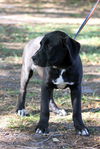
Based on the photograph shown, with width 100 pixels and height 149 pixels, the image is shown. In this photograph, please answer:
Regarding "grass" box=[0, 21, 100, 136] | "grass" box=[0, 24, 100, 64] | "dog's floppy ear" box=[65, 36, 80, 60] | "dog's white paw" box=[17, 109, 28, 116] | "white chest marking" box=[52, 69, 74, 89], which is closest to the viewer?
"dog's floppy ear" box=[65, 36, 80, 60]

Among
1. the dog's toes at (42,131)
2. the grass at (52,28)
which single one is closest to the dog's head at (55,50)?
the dog's toes at (42,131)

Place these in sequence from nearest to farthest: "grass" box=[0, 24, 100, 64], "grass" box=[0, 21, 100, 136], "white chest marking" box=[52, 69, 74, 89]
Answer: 1. "white chest marking" box=[52, 69, 74, 89]
2. "grass" box=[0, 21, 100, 136]
3. "grass" box=[0, 24, 100, 64]

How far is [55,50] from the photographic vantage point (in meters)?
5.04

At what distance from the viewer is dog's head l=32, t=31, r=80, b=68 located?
16.5 feet

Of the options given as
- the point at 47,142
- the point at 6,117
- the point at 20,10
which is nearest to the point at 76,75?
the point at 47,142

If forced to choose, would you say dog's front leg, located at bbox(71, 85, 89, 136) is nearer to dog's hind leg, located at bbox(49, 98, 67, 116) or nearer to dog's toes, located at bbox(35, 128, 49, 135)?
dog's toes, located at bbox(35, 128, 49, 135)

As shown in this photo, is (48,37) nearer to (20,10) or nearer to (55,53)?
(55,53)

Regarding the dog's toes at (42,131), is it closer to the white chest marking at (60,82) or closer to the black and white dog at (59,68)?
the black and white dog at (59,68)

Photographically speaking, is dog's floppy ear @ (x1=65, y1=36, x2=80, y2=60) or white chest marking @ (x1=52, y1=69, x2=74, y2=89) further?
white chest marking @ (x1=52, y1=69, x2=74, y2=89)

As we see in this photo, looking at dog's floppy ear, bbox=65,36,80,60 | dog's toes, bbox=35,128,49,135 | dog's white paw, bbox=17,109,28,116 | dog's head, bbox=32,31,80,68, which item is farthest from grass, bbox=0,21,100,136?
dog's floppy ear, bbox=65,36,80,60

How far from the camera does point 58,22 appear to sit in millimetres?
17578

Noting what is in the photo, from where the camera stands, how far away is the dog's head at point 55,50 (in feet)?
16.5

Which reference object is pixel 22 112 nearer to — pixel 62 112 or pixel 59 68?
pixel 62 112

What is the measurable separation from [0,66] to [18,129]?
4.38 metres
